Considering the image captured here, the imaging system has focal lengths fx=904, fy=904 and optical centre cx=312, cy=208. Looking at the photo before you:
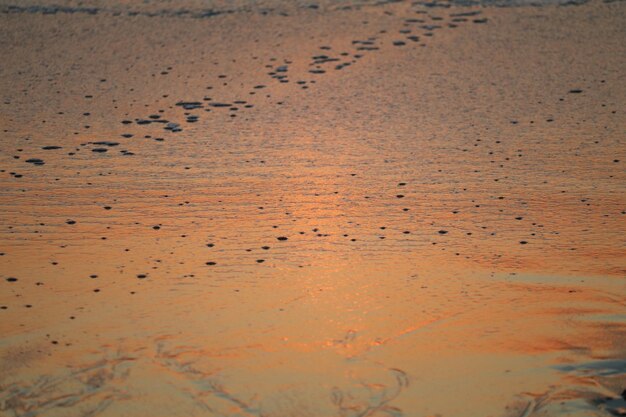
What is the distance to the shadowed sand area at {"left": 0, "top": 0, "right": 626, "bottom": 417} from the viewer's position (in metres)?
1.89

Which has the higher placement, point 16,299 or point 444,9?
point 444,9

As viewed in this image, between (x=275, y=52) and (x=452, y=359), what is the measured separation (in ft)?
6.85

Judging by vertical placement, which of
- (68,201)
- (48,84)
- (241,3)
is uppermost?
(241,3)

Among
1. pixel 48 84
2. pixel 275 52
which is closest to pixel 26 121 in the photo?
pixel 48 84

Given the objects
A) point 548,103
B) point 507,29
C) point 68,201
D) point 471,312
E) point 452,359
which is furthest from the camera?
point 507,29

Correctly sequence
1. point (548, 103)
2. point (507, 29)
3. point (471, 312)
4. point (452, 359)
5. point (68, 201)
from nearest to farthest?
point (452, 359) < point (471, 312) < point (68, 201) < point (548, 103) < point (507, 29)

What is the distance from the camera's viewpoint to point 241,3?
13.5 feet

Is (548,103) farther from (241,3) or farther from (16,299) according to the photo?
(16,299)

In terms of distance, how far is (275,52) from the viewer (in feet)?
12.2

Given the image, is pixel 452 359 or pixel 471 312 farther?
pixel 471 312

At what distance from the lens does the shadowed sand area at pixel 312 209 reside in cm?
189

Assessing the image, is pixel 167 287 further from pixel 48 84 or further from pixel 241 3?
pixel 241 3

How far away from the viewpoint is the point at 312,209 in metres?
2.61

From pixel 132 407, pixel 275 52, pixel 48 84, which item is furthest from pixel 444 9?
pixel 132 407
